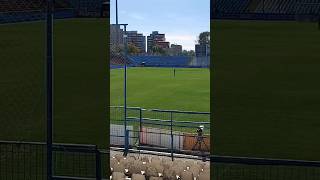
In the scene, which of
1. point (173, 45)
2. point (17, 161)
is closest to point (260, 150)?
point (17, 161)

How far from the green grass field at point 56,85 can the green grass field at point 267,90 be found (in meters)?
3.00

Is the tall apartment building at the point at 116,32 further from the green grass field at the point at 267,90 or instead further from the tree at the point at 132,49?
the tree at the point at 132,49

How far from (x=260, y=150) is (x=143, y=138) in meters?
2.55

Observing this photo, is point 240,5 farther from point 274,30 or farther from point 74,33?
point 74,33

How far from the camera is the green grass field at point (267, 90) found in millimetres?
Answer: 10922

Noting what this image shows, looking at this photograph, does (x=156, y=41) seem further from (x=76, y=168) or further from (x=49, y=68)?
(x=49, y=68)

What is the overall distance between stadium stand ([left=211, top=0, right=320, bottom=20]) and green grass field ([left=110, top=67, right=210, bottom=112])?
8.07 meters

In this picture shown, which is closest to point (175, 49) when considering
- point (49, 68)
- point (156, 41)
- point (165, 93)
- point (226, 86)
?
point (156, 41)

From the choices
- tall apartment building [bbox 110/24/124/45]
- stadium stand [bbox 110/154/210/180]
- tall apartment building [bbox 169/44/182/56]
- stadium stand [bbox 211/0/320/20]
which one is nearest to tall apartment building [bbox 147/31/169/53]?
tall apartment building [bbox 169/44/182/56]

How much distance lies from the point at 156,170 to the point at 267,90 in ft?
21.3

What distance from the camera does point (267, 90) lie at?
12445mm

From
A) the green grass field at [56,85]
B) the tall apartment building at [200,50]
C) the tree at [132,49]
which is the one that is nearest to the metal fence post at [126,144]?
the green grass field at [56,85]

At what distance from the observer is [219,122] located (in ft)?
41.0

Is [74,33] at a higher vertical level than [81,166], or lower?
higher
